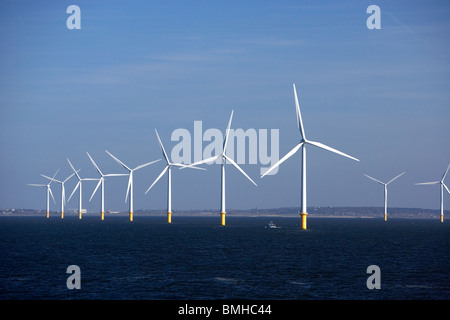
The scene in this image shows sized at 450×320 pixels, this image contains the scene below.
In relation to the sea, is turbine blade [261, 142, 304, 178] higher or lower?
higher


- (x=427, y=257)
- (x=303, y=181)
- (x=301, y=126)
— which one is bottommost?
(x=427, y=257)

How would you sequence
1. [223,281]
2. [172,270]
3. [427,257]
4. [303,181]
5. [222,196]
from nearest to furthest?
[223,281] < [172,270] < [427,257] < [303,181] < [222,196]

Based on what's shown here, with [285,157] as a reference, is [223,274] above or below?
below

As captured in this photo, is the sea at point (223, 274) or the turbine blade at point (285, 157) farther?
the turbine blade at point (285, 157)

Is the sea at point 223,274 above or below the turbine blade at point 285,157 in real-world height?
below

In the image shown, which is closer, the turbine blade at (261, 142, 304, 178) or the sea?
the sea

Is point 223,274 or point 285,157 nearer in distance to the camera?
Answer: point 223,274

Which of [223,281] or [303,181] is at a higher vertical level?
[303,181]
